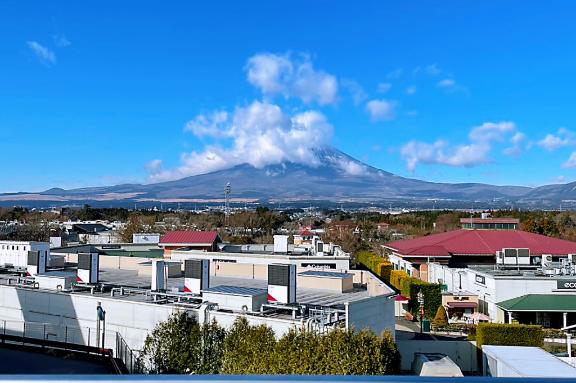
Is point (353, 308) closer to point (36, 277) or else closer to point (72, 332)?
point (72, 332)

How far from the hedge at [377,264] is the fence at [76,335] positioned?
75.2ft

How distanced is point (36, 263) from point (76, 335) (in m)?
5.08

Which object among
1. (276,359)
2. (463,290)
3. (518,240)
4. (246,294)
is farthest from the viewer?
(518,240)

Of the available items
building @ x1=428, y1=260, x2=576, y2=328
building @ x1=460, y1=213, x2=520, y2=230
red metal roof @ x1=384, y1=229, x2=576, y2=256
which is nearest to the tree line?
building @ x1=428, y1=260, x2=576, y2=328

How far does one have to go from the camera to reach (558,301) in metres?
22.1

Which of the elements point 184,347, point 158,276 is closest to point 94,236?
point 158,276

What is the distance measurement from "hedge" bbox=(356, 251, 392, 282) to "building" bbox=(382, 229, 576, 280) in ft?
3.74

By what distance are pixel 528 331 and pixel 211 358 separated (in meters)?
12.3

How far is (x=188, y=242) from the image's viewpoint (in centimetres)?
3303

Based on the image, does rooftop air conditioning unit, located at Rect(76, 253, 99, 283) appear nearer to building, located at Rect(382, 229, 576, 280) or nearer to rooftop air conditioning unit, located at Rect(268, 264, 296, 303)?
rooftop air conditioning unit, located at Rect(268, 264, 296, 303)

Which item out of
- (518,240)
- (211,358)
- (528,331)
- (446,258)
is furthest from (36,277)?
(518,240)

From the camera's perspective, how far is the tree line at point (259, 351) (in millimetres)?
9570

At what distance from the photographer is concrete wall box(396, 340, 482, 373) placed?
17312mm

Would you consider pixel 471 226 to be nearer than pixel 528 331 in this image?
No
